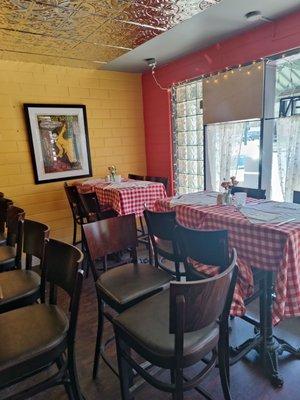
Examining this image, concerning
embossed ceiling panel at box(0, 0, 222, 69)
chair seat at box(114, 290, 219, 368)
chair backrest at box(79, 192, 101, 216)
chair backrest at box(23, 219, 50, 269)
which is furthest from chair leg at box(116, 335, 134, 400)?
embossed ceiling panel at box(0, 0, 222, 69)

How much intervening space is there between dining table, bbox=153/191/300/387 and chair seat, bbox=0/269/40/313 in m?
1.13

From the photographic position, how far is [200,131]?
12.6 ft

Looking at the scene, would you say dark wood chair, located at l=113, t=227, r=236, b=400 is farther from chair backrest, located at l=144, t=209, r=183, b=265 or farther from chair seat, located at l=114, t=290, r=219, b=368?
chair backrest, located at l=144, t=209, r=183, b=265

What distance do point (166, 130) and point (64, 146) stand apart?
1.54 metres

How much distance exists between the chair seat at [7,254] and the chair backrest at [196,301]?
1474 mm

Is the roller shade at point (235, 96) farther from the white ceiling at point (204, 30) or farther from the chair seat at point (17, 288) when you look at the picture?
the chair seat at point (17, 288)

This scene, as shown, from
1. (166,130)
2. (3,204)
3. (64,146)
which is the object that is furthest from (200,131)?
(3,204)

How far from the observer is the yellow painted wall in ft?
11.8

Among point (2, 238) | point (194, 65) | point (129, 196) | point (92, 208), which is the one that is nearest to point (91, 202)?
point (92, 208)

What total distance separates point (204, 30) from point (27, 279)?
2.89 m

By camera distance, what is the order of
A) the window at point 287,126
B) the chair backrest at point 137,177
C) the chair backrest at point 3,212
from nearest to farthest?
the chair backrest at point 3,212 → the window at point 287,126 → the chair backrest at point 137,177

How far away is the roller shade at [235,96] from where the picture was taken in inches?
119

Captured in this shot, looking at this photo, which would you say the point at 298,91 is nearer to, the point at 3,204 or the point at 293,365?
the point at 293,365

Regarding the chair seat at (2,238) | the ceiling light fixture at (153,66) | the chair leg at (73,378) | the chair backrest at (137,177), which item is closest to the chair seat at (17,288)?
the chair leg at (73,378)
